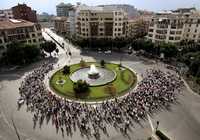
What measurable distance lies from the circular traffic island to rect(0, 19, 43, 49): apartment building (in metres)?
23.1

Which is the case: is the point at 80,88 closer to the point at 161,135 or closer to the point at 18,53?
the point at 161,135

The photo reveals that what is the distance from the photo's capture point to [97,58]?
67.8 meters

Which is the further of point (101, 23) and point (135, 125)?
point (101, 23)

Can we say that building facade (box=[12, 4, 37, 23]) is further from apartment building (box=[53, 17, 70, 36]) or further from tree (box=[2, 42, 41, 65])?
tree (box=[2, 42, 41, 65])

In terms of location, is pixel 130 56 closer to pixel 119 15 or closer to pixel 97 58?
pixel 97 58

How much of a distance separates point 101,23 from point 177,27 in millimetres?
33092

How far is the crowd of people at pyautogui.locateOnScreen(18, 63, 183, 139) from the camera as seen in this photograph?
31.0 m

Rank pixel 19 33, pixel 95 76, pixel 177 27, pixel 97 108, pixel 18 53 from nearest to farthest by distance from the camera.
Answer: pixel 97 108, pixel 95 76, pixel 18 53, pixel 19 33, pixel 177 27

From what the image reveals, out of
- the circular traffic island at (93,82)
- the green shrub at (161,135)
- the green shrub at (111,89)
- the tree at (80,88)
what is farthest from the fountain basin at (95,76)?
the green shrub at (161,135)

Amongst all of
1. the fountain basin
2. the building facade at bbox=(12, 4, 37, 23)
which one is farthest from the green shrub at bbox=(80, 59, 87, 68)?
the building facade at bbox=(12, 4, 37, 23)

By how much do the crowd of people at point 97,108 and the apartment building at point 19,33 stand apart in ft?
92.0

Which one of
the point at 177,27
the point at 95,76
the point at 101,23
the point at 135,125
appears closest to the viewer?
the point at 135,125

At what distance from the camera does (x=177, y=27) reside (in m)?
67.1

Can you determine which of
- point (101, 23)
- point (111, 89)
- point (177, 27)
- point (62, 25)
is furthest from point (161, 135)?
point (62, 25)
